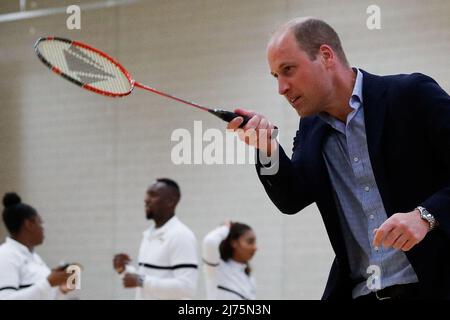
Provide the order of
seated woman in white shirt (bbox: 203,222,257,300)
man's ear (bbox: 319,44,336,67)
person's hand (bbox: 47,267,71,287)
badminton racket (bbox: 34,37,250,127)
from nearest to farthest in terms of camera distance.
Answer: man's ear (bbox: 319,44,336,67) → badminton racket (bbox: 34,37,250,127) → person's hand (bbox: 47,267,71,287) → seated woman in white shirt (bbox: 203,222,257,300)

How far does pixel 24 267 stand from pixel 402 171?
2798 mm

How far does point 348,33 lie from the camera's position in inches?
211

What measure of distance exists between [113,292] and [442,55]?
297 cm

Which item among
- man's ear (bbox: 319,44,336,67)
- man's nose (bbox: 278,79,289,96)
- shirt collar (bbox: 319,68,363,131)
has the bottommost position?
shirt collar (bbox: 319,68,363,131)

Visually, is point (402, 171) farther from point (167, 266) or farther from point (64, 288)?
point (64, 288)

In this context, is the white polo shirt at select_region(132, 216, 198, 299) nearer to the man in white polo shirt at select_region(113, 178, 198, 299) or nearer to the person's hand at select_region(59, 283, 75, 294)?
the man in white polo shirt at select_region(113, 178, 198, 299)

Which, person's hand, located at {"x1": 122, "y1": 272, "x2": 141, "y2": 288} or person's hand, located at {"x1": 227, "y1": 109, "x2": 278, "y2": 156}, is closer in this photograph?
person's hand, located at {"x1": 227, "y1": 109, "x2": 278, "y2": 156}

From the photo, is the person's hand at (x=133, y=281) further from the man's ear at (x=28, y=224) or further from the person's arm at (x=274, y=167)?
the person's arm at (x=274, y=167)

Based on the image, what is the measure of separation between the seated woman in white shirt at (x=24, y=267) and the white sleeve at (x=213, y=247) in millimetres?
919

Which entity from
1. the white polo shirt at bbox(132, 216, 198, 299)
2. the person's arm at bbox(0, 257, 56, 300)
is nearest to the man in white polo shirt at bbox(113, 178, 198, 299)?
the white polo shirt at bbox(132, 216, 198, 299)

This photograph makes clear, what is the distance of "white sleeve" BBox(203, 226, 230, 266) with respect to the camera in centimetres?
489

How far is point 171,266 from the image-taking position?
437 cm

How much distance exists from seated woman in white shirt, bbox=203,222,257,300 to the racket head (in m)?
2.38

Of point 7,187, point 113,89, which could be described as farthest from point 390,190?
point 7,187
